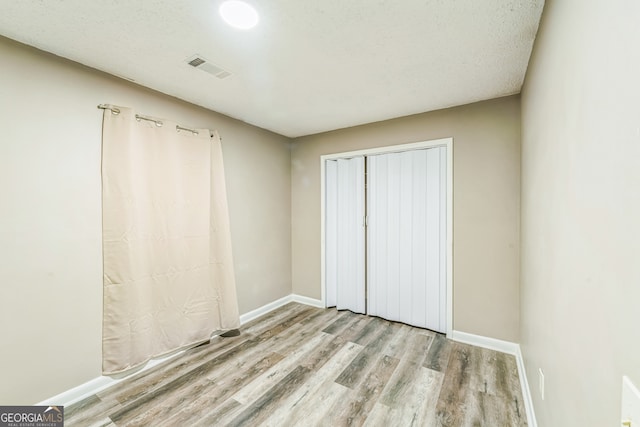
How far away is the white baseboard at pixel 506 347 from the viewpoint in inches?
69.3

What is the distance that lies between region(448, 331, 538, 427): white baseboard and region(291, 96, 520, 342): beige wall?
0.05 metres

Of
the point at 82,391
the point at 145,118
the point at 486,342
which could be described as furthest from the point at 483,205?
the point at 82,391

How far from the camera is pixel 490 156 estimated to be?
2486 mm

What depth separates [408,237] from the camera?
9.89 feet

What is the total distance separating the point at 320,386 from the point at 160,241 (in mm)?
1812

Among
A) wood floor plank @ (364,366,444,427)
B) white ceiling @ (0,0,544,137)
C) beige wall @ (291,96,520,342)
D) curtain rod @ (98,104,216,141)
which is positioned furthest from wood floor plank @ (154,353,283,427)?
white ceiling @ (0,0,544,137)

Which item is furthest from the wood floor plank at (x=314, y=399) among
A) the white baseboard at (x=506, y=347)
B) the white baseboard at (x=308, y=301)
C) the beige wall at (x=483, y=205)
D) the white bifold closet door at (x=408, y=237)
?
the beige wall at (x=483, y=205)

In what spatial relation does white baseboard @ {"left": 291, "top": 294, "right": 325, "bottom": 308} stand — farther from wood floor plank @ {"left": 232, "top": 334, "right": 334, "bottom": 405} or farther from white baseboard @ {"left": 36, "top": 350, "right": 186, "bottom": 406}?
white baseboard @ {"left": 36, "top": 350, "right": 186, "bottom": 406}

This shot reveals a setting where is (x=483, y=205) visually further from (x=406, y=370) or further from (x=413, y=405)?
(x=413, y=405)

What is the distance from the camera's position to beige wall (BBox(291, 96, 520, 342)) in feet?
7.84

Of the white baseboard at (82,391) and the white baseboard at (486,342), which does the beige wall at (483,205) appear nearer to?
the white baseboard at (486,342)

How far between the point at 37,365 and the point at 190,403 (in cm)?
100

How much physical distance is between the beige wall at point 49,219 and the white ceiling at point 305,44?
0.21 meters

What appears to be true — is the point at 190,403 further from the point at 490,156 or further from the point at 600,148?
the point at 490,156
